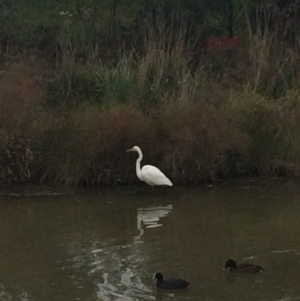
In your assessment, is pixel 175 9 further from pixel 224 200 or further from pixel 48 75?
pixel 224 200

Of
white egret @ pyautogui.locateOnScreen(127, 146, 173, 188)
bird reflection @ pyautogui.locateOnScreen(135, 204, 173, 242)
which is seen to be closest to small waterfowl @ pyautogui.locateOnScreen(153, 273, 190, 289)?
bird reflection @ pyautogui.locateOnScreen(135, 204, 173, 242)

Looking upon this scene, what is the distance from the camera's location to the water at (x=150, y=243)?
9.76m

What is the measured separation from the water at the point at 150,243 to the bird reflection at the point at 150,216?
0.01 meters

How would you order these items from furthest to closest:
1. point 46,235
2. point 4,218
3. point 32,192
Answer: point 32,192 → point 4,218 → point 46,235

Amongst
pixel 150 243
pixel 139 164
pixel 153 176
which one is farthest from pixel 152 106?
pixel 150 243

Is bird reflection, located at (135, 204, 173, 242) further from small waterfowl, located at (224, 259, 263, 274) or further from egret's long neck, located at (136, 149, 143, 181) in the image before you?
small waterfowl, located at (224, 259, 263, 274)

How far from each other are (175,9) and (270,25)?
316cm

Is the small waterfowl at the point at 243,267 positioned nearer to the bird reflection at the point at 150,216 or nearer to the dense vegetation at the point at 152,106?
the bird reflection at the point at 150,216

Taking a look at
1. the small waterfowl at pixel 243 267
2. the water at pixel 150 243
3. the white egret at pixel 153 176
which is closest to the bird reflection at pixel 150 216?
the water at pixel 150 243

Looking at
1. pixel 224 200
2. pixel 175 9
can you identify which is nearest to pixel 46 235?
pixel 224 200

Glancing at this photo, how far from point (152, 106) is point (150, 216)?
13.7 feet

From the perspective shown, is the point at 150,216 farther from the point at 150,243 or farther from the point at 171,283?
the point at 171,283

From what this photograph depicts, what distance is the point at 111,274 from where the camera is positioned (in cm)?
1031

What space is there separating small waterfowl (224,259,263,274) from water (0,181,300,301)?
9 centimetres
